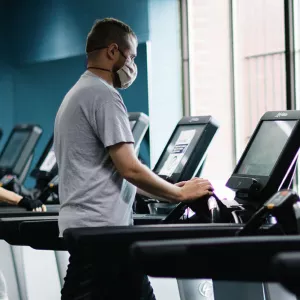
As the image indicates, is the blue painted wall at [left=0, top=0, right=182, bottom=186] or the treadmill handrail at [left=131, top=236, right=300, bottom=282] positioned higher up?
the blue painted wall at [left=0, top=0, right=182, bottom=186]

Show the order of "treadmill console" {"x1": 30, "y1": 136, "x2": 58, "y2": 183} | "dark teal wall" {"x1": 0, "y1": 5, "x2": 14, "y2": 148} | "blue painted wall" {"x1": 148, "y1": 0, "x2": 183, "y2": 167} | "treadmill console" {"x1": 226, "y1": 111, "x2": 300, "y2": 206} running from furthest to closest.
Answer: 1. "dark teal wall" {"x1": 0, "y1": 5, "x2": 14, "y2": 148}
2. "blue painted wall" {"x1": 148, "y1": 0, "x2": 183, "y2": 167}
3. "treadmill console" {"x1": 30, "y1": 136, "x2": 58, "y2": 183}
4. "treadmill console" {"x1": 226, "y1": 111, "x2": 300, "y2": 206}

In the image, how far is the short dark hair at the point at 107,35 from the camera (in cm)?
311

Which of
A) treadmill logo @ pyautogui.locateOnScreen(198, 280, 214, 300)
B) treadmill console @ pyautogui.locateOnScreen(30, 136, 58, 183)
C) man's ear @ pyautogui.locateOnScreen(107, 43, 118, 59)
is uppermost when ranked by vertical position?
man's ear @ pyautogui.locateOnScreen(107, 43, 118, 59)

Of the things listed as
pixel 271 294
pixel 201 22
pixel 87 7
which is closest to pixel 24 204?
pixel 271 294

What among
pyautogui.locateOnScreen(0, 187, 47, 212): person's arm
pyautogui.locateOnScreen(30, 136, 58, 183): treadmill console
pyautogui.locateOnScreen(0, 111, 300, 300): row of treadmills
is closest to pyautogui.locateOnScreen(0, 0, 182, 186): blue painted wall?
pyautogui.locateOnScreen(30, 136, 58, 183): treadmill console

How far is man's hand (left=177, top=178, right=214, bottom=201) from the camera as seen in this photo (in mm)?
3020

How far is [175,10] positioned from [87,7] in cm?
127

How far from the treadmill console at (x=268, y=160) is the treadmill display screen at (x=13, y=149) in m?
3.69

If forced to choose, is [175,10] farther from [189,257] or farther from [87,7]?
[189,257]

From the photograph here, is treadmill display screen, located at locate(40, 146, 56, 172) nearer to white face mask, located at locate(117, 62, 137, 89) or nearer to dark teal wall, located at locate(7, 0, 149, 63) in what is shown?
dark teal wall, located at locate(7, 0, 149, 63)

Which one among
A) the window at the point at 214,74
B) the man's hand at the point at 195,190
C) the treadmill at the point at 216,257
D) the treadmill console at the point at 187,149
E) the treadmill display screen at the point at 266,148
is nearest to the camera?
the treadmill at the point at 216,257

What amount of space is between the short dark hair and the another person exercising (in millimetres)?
139

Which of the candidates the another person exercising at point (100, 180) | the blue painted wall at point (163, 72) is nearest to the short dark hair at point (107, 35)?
the another person exercising at point (100, 180)

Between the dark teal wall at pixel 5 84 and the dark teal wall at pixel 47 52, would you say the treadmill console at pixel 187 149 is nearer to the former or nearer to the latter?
the dark teal wall at pixel 47 52
